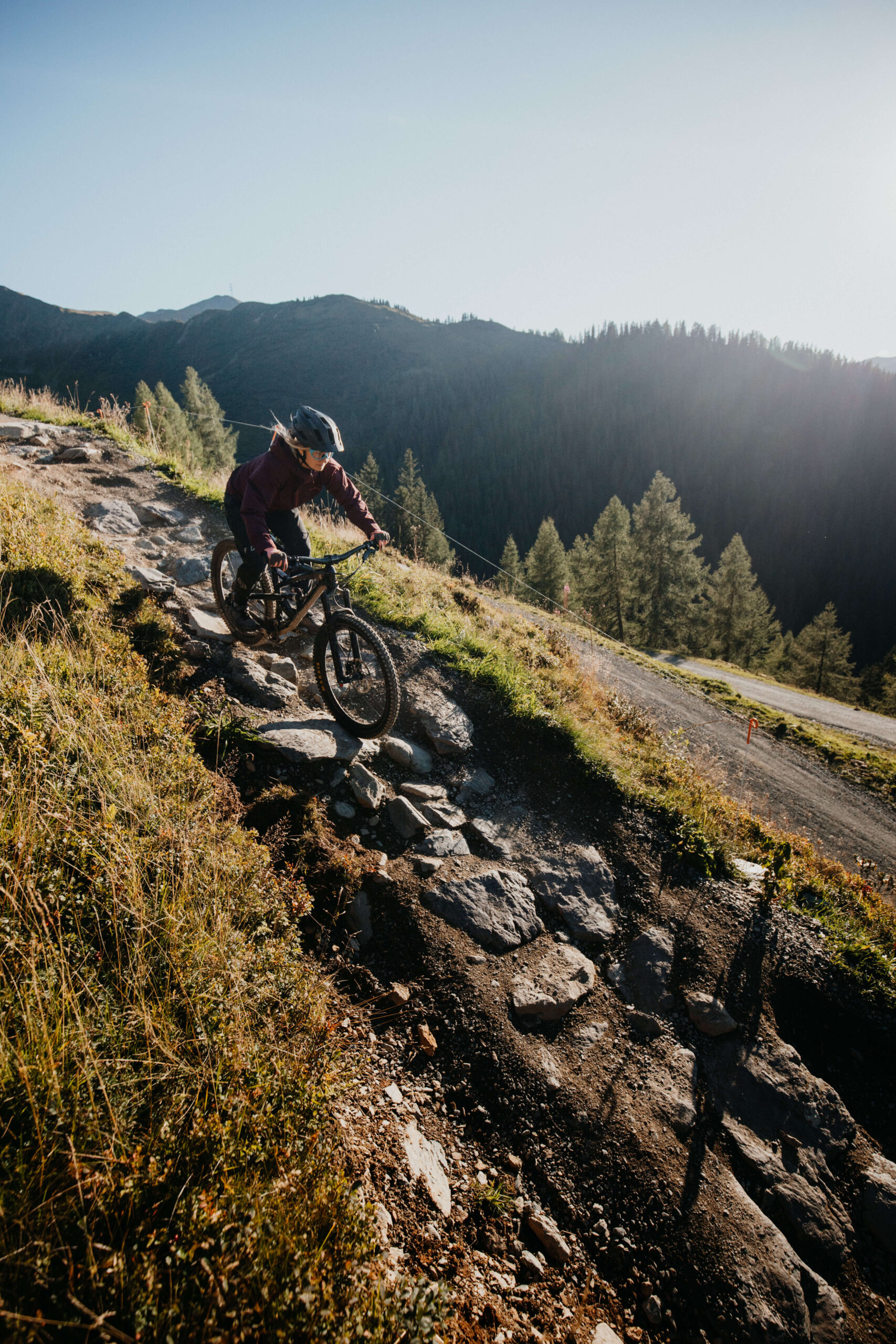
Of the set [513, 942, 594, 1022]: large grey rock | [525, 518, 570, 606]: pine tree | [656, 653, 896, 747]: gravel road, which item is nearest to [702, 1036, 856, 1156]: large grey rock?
[513, 942, 594, 1022]: large grey rock

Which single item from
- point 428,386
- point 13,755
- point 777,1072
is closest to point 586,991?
point 777,1072

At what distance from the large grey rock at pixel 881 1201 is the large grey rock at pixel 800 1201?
187mm

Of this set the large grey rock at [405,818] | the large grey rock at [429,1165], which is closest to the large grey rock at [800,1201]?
the large grey rock at [429,1165]

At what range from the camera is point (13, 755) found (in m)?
3.10

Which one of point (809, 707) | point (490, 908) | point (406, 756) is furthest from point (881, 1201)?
point (809, 707)

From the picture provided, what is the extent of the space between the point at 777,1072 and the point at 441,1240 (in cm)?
281

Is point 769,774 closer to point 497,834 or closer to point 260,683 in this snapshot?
point 497,834

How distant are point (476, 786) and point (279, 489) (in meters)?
3.67

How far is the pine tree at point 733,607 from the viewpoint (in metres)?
42.4

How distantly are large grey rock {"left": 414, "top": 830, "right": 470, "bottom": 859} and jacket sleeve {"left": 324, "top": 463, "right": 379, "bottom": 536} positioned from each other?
3.11m

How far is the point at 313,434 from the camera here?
16.1ft

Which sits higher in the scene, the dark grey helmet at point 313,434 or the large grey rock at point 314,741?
the dark grey helmet at point 313,434

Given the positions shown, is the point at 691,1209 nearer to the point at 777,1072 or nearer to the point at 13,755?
the point at 777,1072

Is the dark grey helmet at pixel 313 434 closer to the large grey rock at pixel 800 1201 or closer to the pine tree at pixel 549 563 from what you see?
the large grey rock at pixel 800 1201
